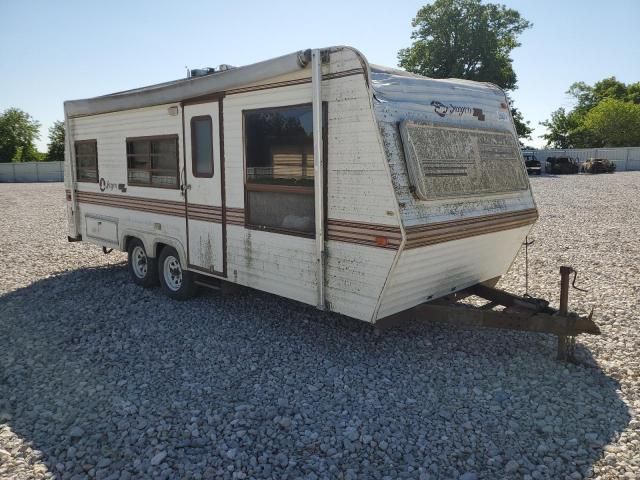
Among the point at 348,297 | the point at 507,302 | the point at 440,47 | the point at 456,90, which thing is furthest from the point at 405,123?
the point at 440,47

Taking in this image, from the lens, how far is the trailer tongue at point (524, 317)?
4.57 m

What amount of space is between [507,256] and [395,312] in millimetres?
1974

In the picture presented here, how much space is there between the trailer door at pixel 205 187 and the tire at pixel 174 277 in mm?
355

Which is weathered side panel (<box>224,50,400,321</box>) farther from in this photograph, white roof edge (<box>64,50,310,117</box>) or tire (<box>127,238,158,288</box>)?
tire (<box>127,238,158,288</box>)

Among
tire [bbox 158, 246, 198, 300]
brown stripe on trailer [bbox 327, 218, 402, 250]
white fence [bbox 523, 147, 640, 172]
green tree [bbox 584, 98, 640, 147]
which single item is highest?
green tree [bbox 584, 98, 640, 147]

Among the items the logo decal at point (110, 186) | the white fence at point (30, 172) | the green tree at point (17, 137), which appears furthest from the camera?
the green tree at point (17, 137)

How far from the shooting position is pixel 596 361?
4852mm

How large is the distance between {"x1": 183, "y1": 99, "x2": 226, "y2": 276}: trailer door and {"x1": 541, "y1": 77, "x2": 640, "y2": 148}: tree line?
56.2 metres

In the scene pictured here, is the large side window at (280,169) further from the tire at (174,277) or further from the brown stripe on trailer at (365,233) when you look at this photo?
the tire at (174,277)

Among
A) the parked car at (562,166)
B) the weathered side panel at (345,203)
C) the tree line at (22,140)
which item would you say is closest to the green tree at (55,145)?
the tree line at (22,140)

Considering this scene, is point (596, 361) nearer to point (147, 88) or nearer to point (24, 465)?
point (24, 465)

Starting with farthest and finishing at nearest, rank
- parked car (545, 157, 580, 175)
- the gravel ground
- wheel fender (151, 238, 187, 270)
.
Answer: parked car (545, 157, 580, 175) < wheel fender (151, 238, 187, 270) < the gravel ground

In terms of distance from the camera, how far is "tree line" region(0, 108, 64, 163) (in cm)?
4853

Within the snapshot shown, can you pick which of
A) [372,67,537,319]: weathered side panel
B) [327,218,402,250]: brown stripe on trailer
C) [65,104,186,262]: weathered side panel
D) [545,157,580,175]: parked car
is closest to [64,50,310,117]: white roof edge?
[65,104,186,262]: weathered side panel
